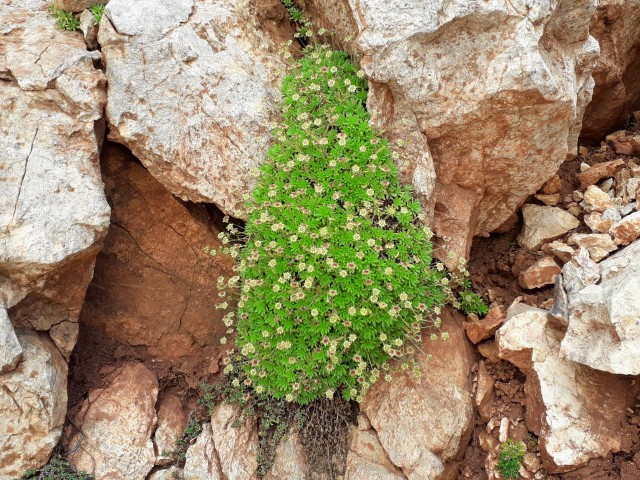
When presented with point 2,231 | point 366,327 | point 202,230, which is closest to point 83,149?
point 2,231

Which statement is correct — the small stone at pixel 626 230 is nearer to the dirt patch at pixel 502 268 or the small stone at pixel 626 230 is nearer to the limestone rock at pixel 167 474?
the dirt patch at pixel 502 268

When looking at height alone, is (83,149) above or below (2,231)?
above

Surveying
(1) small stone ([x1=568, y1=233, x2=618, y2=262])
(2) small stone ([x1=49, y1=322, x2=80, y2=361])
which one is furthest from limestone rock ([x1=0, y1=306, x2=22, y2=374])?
(1) small stone ([x1=568, y1=233, x2=618, y2=262])

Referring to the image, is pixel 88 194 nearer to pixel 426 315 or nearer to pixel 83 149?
pixel 83 149

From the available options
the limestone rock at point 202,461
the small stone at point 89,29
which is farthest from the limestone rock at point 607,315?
the small stone at point 89,29

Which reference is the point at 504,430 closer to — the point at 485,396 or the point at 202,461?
the point at 485,396

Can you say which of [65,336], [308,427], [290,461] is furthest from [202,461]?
[65,336]
